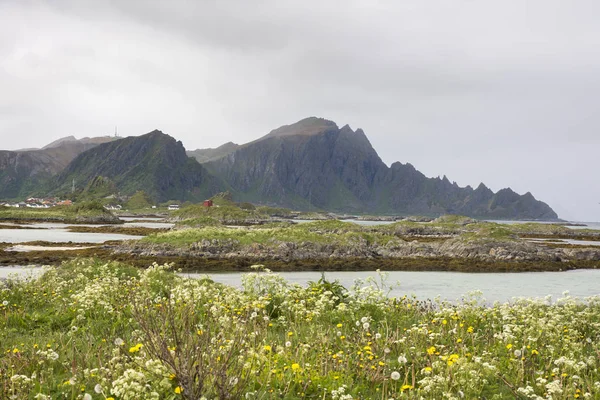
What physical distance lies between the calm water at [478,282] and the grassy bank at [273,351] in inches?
483

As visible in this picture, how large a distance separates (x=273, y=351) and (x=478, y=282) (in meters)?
Result: 28.1

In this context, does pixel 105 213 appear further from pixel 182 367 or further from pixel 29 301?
pixel 182 367

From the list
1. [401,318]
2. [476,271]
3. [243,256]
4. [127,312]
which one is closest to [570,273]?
[476,271]

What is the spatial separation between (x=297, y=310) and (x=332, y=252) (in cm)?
3723

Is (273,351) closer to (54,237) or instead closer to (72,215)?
(54,237)

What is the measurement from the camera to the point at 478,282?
31.1 m

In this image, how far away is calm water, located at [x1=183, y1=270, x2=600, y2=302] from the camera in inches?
1009

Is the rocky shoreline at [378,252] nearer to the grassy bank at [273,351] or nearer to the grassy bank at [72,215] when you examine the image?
the grassy bank at [273,351]

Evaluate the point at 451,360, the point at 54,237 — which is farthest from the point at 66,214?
the point at 451,360

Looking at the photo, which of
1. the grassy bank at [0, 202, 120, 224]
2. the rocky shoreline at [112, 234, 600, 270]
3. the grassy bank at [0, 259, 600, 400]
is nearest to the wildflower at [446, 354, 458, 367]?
the grassy bank at [0, 259, 600, 400]

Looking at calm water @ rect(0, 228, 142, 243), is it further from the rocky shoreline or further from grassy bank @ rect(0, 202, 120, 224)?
grassy bank @ rect(0, 202, 120, 224)

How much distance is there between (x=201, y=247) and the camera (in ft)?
147

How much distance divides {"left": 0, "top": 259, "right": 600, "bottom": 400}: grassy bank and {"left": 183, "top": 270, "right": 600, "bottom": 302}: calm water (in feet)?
40.2

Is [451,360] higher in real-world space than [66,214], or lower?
higher
